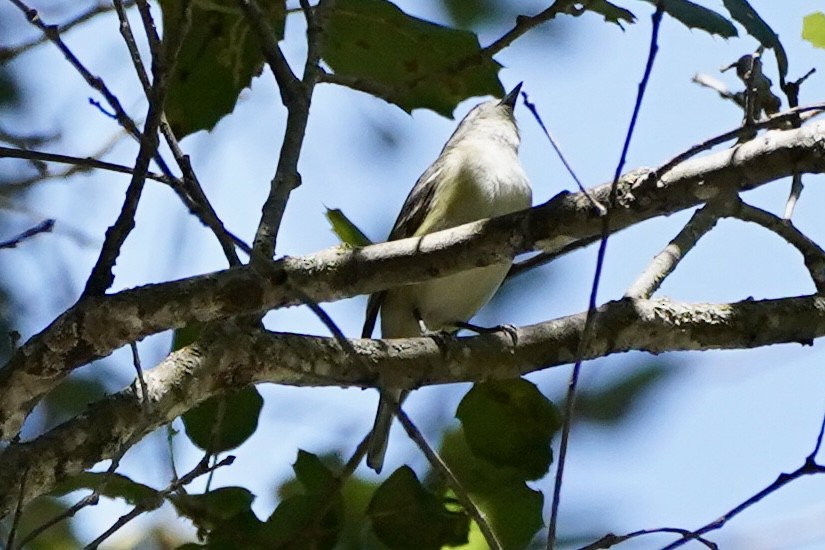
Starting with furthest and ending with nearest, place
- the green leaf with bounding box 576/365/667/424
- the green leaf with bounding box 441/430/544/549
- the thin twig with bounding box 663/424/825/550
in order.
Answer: the green leaf with bounding box 576/365/667/424
the green leaf with bounding box 441/430/544/549
the thin twig with bounding box 663/424/825/550

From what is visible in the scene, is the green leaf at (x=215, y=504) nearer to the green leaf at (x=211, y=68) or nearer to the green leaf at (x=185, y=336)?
the green leaf at (x=185, y=336)

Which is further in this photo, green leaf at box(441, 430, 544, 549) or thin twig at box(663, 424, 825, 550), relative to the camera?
green leaf at box(441, 430, 544, 549)

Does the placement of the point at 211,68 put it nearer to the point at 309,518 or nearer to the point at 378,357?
the point at 378,357

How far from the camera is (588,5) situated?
2586mm

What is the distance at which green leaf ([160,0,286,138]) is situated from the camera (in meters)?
2.92

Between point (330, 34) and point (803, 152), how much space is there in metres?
1.48

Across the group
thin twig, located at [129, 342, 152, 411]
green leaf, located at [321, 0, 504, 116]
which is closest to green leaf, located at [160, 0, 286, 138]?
green leaf, located at [321, 0, 504, 116]

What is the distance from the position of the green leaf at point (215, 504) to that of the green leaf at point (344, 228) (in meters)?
0.73

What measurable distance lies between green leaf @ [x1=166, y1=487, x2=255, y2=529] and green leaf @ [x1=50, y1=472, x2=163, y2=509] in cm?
8

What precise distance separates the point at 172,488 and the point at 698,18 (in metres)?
1.57

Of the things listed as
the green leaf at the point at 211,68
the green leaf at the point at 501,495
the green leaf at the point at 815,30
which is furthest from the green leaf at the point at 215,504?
the green leaf at the point at 815,30

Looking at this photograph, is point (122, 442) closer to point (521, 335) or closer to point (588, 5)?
point (521, 335)

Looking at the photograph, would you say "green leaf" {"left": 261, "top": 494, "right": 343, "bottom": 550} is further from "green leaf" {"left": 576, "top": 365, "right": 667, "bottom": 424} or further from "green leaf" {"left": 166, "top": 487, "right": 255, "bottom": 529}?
"green leaf" {"left": 576, "top": 365, "right": 667, "bottom": 424}

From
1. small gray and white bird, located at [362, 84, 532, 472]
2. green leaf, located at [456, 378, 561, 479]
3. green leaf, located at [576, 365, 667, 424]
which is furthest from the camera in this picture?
small gray and white bird, located at [362, 84, 532, 472]
